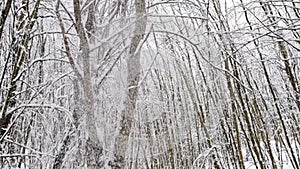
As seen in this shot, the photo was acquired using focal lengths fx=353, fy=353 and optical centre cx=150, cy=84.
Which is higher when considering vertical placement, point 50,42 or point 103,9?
point 50,42

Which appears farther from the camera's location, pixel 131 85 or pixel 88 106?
pixel 131 85

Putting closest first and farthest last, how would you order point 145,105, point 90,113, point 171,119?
point 90,113, point 145,105, point 171,119

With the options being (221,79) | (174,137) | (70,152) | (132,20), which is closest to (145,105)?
(221,79)

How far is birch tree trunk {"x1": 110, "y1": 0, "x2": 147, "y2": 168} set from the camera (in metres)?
1.60

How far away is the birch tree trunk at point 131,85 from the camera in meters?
1.60

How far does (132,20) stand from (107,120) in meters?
0.49

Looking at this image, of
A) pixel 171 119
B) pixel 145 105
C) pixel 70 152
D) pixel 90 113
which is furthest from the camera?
pixel 171 119

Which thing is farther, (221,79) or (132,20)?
(221,79)

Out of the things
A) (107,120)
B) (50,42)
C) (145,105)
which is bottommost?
(107,120)

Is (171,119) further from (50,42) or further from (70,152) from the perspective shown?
(70,152)

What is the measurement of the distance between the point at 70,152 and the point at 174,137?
2.16 m

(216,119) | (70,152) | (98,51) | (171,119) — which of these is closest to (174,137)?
(171,119)

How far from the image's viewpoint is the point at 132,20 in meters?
1.70

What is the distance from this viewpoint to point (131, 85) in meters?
1.67
